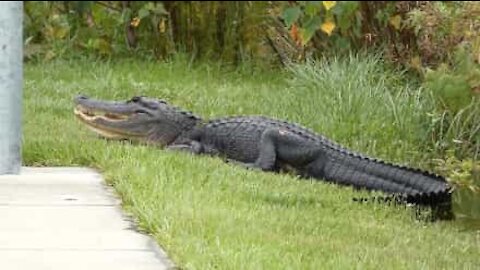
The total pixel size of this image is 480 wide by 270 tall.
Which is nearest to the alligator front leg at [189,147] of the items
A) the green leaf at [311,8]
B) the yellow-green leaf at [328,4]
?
the yellow-green leaf at [328,4]

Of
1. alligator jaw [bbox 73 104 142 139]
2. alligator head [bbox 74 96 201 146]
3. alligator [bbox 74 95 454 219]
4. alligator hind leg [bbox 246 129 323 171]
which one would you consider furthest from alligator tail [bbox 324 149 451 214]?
alligator jaw [bbox 73 104 142 139]

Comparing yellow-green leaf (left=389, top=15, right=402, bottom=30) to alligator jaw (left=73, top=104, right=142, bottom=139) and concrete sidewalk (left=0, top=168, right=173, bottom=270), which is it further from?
concrete sidewalk (left=0, top=168, right=173, bottom=270)

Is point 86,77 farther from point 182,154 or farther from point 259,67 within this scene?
point 182,154

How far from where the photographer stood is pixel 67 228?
201 inches

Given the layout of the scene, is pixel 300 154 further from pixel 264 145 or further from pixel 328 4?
A: pixel 328 4

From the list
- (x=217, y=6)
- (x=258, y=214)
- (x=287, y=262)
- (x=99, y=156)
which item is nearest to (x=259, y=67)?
(x=217, y=6)

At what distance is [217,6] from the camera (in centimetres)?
1338

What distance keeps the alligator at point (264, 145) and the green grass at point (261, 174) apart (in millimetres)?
195

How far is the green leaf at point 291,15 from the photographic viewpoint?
11273 mm

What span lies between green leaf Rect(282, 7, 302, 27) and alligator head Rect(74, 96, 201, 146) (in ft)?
10.7

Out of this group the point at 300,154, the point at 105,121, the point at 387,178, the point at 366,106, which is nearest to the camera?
the point at 387,178

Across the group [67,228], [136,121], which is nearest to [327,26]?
[136,121]

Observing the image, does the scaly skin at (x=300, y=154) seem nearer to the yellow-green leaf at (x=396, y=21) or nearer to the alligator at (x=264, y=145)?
the alligator at (x=264, y=145)

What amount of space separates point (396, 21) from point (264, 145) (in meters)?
4.12
